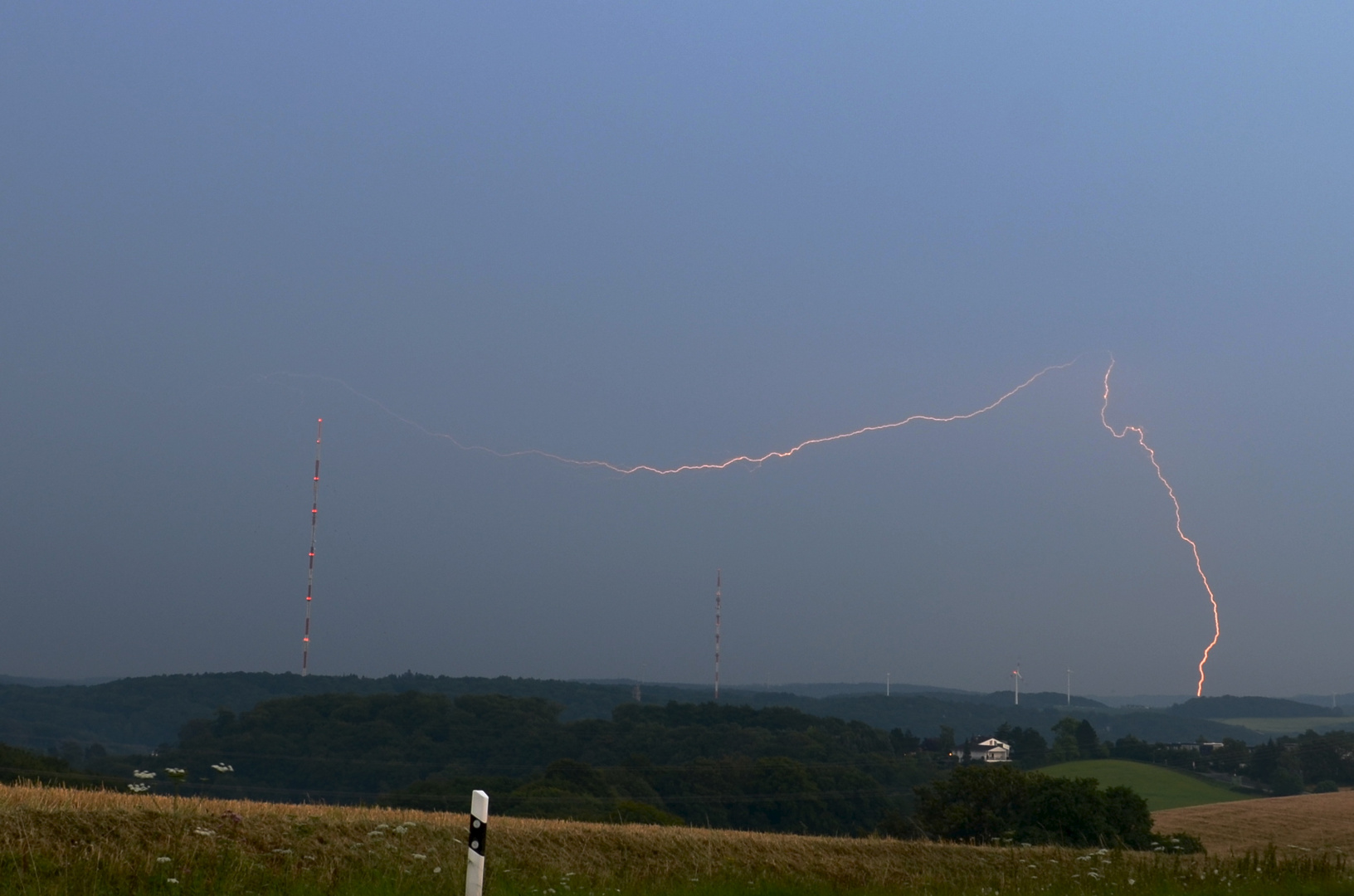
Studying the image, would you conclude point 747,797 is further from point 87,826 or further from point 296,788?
point 87,826

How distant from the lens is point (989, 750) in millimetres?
134125

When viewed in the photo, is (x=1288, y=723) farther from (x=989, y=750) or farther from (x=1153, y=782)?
(x=1153, y=782)

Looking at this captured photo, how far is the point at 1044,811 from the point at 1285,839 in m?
9.12

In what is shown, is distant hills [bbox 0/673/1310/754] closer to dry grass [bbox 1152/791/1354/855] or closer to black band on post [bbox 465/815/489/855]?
dry grass [bbox 1152/791/1354/855]

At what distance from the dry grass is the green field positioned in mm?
26328

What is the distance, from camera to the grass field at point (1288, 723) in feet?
536

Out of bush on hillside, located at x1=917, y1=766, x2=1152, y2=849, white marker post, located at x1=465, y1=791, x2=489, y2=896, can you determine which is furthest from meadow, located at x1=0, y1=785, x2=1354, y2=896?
bush on hillside, located at x1=917, y1=766, x2=1152, y2=849

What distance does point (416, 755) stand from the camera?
4478 inches

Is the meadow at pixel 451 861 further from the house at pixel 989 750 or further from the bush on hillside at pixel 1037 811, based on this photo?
the house at pixel 989 750

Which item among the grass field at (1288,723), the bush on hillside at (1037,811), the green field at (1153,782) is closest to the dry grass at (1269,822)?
the bush on hillside at (1037,811)

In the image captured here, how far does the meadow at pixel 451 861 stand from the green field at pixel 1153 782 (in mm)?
75317

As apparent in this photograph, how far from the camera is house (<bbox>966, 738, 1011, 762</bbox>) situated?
13100 cm

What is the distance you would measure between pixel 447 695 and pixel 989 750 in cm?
6281

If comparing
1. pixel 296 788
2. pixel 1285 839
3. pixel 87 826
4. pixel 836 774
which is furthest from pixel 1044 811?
pixel 296 788
